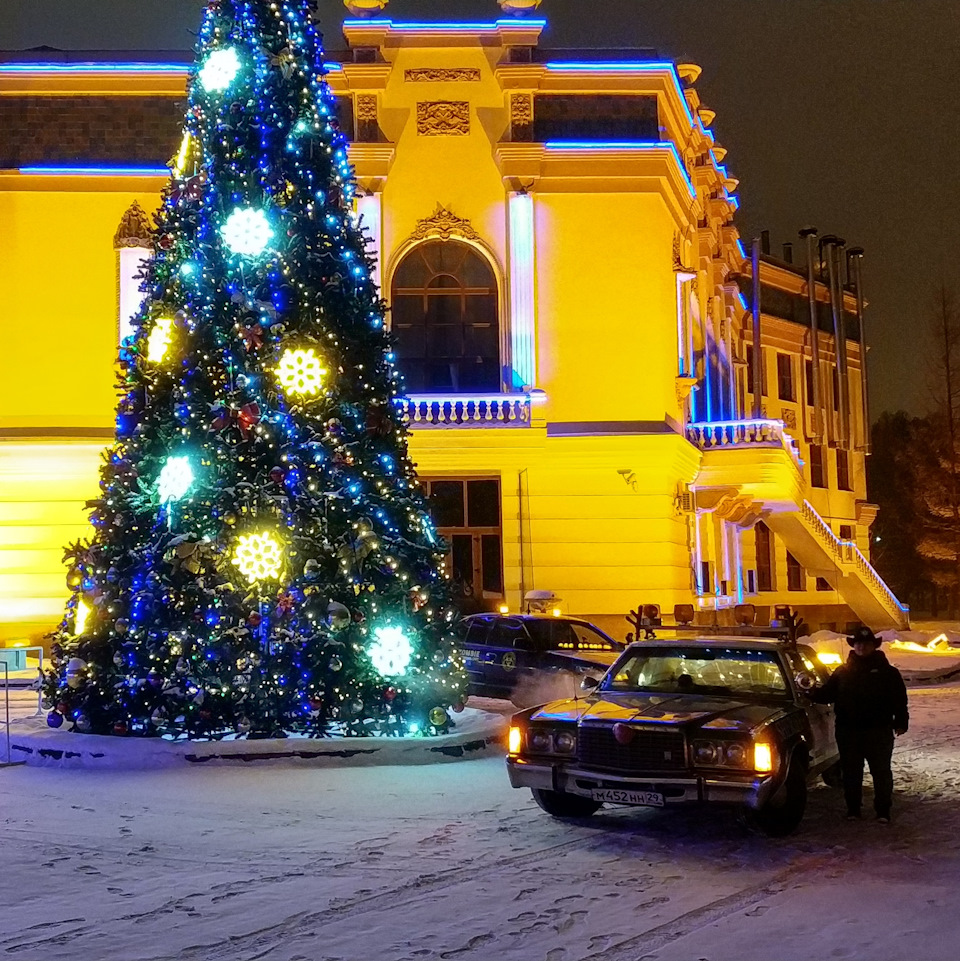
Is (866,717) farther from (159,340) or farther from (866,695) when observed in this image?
(159,340)

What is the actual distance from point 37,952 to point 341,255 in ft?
30.4

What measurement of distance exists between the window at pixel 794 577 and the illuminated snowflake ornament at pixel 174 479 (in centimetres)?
3553

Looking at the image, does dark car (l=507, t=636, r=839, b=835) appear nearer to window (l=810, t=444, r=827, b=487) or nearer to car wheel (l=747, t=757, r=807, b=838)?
car wheel (l=747, t=757, r=807, b=838)

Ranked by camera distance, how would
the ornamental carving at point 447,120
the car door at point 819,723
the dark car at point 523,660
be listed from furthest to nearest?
the ornamental carving at point 447,120, the dark car at point 523,660, the car door at point 819,723

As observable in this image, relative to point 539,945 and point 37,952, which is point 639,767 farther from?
point 37,952

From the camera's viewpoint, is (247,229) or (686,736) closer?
(686,736)

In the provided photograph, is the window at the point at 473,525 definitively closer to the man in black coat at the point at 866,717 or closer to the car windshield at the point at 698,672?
the car windshield at the point at 698,672

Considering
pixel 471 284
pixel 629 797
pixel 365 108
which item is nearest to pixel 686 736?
pixel 629 797

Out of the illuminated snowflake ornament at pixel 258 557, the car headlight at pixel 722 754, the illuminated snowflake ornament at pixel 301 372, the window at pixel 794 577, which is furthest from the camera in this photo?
the window at pixel 794 577

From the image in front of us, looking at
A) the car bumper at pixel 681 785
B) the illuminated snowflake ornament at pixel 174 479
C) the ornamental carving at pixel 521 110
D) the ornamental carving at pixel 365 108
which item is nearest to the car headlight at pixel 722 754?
the car bumper at pixel 681 785

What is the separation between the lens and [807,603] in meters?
44.7

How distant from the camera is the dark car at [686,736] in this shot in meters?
8.98

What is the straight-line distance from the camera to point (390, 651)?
44.5 ft

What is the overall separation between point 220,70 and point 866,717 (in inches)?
383
